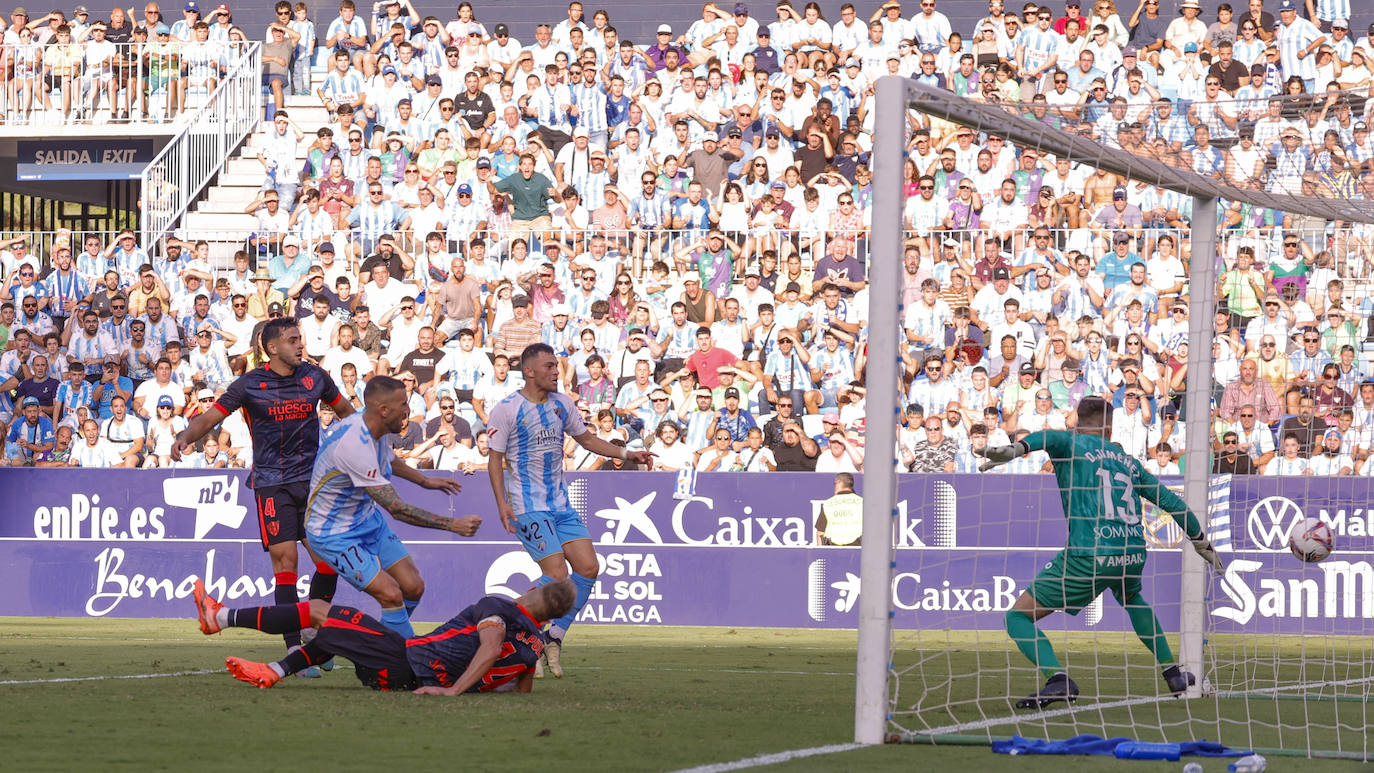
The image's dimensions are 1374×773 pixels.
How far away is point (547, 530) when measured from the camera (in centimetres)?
1060

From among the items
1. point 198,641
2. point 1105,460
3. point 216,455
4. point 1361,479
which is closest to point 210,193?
point 216,455

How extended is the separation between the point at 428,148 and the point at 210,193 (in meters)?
4.07

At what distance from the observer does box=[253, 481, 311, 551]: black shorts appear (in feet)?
35.3

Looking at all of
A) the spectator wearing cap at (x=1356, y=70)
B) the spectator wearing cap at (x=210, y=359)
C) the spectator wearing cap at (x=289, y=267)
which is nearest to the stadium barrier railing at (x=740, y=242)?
the spectator wearing cap at (x=289, y=267)

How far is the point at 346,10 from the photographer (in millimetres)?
26297

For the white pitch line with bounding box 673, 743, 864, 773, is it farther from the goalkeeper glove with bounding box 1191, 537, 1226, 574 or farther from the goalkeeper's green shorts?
the goalkeeper glove with bounding box 1191, 537, 1226, 574

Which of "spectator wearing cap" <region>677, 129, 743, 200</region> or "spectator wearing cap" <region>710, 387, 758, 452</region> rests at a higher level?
"spectator wearing cap" <region>677, 129, 743, 200</region>

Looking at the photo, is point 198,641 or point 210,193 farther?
point 210,193

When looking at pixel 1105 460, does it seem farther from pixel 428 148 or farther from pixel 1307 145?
pixel 428 148

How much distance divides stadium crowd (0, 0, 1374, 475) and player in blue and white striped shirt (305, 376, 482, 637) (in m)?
7.88

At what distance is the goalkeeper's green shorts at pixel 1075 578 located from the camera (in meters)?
9.79

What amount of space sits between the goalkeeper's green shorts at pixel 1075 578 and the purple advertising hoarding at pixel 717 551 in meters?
6.09

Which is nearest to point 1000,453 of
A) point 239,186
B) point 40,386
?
point 40,386

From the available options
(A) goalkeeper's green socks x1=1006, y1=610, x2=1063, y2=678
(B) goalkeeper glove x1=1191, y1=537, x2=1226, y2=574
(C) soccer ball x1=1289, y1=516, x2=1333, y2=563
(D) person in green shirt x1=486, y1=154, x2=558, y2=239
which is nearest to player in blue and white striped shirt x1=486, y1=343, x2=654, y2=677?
(A) goalkeeper's green socks x1=1006, y1=610, x2=1063, y2=678
